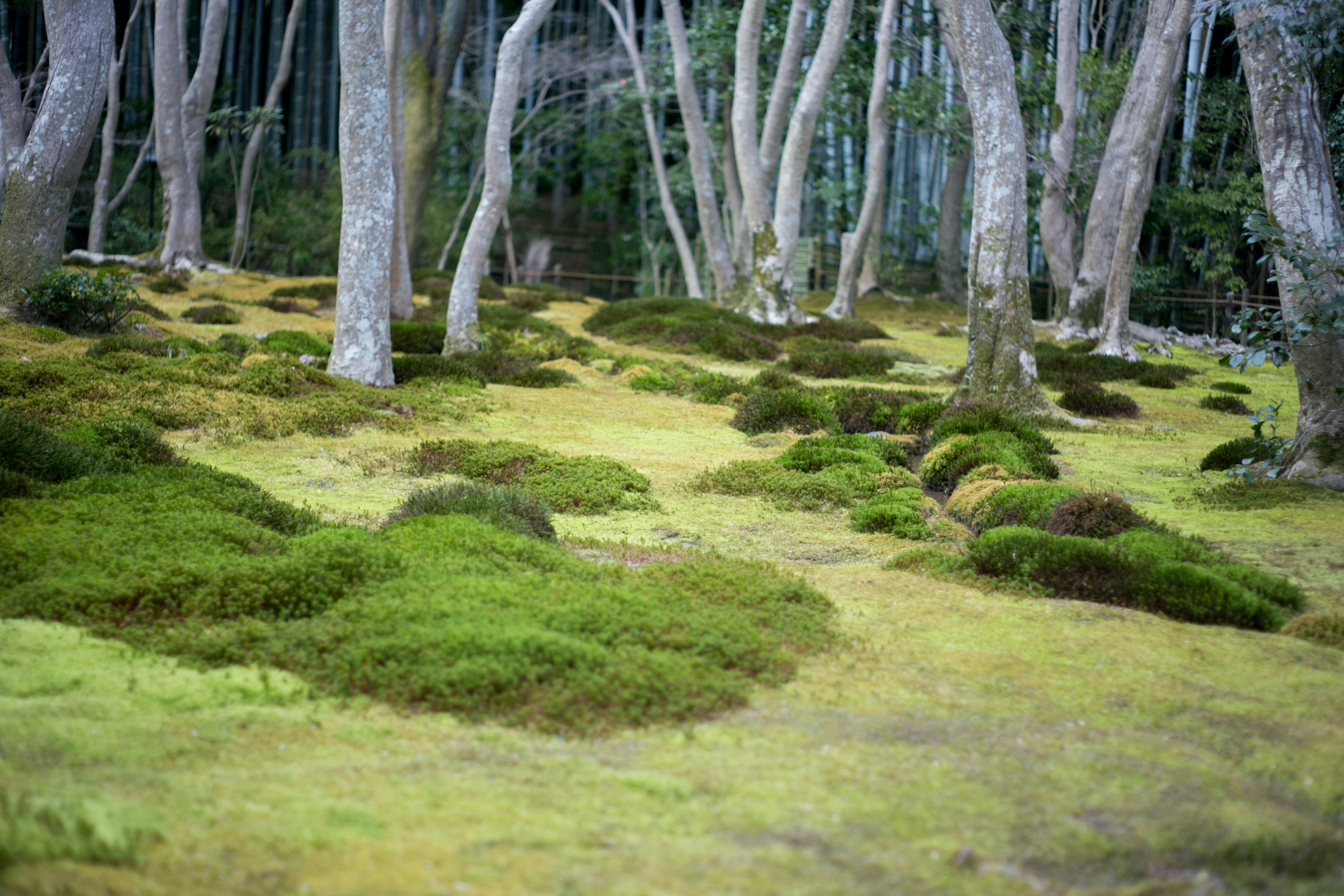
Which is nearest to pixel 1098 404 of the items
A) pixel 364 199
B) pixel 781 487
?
pixel 781 487

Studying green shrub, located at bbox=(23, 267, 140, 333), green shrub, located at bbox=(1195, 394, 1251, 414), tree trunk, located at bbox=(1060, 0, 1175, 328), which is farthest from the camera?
tree trunk, located at bbox=(1060, 0, 1175, 328)

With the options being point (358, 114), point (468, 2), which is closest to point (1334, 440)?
point (358, 114)

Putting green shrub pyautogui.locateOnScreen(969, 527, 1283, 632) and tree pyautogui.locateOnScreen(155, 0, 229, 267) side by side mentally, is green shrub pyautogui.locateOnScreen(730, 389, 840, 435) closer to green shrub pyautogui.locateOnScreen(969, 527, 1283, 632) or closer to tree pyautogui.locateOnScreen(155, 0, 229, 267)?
green shrub pyautogui.locateOnScreen(969, 527, 1283, 632)

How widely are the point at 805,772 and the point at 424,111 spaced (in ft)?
59.7

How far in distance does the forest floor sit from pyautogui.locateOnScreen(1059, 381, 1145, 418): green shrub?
5.68 meters

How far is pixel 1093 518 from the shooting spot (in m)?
5.41

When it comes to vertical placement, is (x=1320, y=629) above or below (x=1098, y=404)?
below

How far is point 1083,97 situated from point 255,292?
18012 millimetres

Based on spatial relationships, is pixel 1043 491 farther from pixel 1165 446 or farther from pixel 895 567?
pixel 1165 446

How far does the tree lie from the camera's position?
16.6 meters

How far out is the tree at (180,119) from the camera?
16562 mm

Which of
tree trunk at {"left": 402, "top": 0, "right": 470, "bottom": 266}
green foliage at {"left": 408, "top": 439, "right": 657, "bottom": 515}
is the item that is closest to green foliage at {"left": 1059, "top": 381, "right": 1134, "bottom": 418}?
green foliage at {"left": 408, "top": 439, "right": 657, "bottom": 515}

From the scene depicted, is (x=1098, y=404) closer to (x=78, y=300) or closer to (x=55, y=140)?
(x=78, y=300)

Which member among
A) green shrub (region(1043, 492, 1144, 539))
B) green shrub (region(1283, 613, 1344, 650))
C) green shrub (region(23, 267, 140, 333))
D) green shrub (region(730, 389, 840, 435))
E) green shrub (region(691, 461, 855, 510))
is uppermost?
green shrub (region(23, 267, 140, 333))
